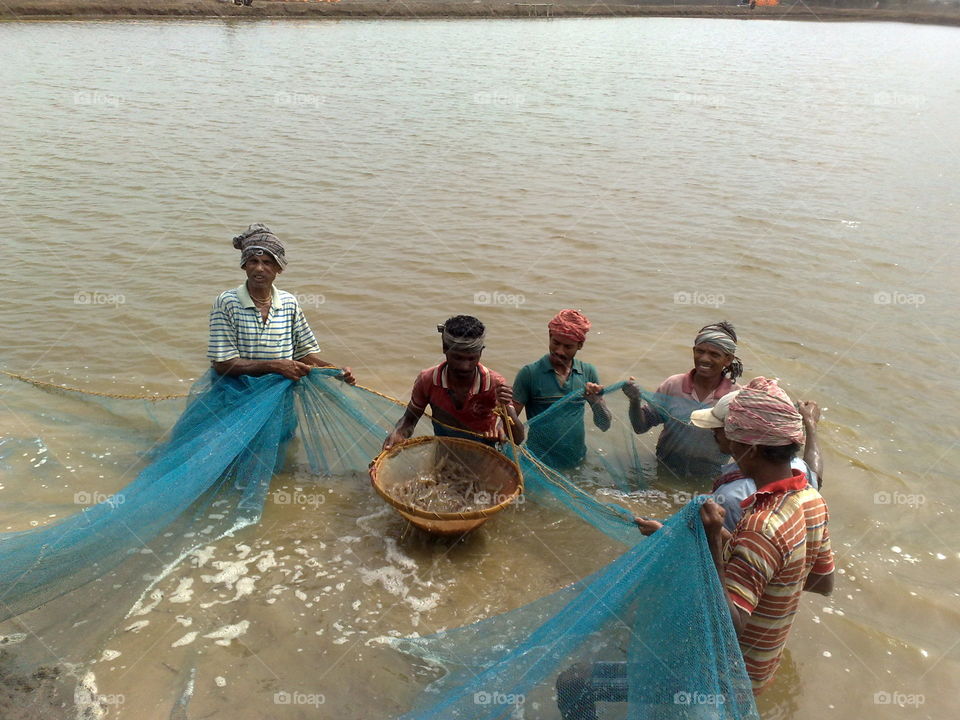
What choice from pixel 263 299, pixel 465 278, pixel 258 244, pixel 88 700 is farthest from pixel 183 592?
pixel 465 278

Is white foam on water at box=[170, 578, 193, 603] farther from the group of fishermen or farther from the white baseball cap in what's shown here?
the white baseball cap

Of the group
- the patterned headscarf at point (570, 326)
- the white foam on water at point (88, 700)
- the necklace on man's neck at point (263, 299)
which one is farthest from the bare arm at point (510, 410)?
the white foam on water at point (88, 700)

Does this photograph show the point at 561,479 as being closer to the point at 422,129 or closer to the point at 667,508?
the point at 667,508

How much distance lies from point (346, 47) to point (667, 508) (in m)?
26.5

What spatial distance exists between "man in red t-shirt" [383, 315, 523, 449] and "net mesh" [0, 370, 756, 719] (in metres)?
0.28

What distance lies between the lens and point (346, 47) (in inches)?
1057

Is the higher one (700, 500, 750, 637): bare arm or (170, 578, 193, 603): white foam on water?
(700, 500, 750, 637): bare arm

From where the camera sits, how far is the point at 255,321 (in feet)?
13.5

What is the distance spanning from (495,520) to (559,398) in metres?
0.82

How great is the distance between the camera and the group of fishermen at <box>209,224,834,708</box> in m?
2.27

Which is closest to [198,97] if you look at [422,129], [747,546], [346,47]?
[422,129]

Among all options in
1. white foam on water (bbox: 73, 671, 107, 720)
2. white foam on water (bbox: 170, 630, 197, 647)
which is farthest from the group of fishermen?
white foam on water (bbox: 73, 671, 107, 720)

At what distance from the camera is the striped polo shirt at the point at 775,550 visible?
212 cm

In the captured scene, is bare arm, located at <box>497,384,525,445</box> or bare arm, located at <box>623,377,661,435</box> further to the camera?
bare arm, located at <box>623,377,661,435</box>
